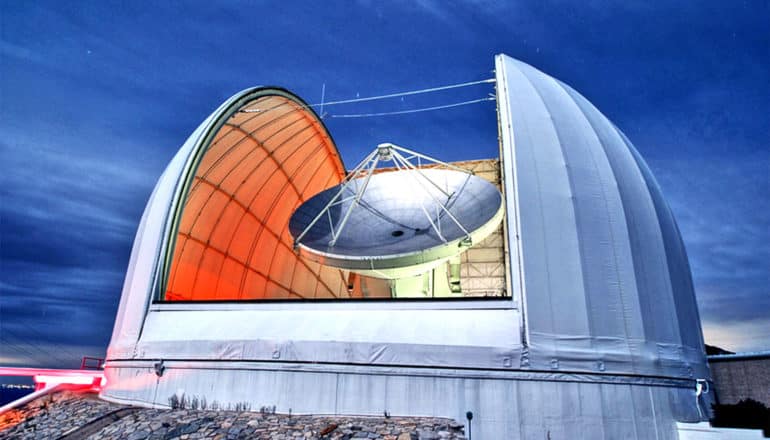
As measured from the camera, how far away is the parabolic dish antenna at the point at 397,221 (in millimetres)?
15938

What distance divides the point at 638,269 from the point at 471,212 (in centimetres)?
663


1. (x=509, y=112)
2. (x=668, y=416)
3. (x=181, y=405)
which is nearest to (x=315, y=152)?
(x=509, y=112)

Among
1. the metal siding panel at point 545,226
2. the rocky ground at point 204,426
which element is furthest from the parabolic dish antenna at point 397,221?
the rocky ground at point 204,426

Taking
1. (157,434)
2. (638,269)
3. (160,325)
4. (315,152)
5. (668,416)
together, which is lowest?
(157,434)

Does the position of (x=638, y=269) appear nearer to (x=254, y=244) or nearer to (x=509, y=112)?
(x=509, y=112)

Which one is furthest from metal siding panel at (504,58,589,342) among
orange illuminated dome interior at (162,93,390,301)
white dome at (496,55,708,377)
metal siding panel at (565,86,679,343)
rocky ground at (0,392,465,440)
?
orange illuminated dome interior at (162,93,390,301)

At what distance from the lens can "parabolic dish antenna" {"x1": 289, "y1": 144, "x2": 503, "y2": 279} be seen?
52.3ft

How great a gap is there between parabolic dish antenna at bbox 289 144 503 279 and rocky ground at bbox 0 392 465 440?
6679mm

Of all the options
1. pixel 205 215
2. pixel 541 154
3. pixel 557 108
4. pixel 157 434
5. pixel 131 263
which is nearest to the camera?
pixel 157 434

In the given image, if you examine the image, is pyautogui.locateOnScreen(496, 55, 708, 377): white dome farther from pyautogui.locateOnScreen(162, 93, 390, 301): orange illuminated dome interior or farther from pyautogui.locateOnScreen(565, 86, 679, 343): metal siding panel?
pyautogui.locateOnScreen(162, 93, 390, 301): orange illuminated dome interior

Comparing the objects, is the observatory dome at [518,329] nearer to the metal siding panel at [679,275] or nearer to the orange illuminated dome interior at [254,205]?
the metal siding panel at [679,275]

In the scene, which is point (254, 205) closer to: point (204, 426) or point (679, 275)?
point (204, 426)

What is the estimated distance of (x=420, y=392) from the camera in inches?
401

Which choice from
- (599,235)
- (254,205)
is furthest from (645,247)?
(254,205)
